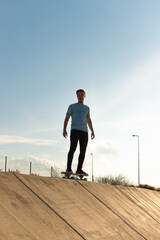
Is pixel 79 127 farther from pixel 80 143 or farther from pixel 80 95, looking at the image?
pixel 80 95

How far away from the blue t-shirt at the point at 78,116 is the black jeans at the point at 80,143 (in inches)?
4.2

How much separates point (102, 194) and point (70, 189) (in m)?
1.01

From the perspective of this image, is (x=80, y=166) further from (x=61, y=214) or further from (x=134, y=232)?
(x=61, y=214)

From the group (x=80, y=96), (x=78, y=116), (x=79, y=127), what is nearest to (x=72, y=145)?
(x=79, y=127)

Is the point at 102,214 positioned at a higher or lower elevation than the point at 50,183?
lower

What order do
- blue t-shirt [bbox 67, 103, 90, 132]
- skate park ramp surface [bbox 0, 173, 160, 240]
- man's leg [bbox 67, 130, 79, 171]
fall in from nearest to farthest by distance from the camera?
skate park ramp surface [bbox 0, 173, 160, 240] < man's leg [bbox 67, 130, 79, 171] < blue t-shirt [bbox 67, 103, 90, 132]

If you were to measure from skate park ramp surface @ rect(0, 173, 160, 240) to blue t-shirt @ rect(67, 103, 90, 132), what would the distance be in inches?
53.0

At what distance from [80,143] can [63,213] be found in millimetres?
2900

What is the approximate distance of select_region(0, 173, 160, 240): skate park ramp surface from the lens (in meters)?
2.96

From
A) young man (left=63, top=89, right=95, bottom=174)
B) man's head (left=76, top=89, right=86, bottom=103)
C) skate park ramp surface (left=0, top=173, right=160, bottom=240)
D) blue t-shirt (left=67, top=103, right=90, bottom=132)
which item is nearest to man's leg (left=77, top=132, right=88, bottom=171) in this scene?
young man (left=63, top=89, right=95, bottom=174)

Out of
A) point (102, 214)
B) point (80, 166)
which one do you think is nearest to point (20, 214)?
point (102, 214)

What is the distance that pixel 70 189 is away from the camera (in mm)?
4672

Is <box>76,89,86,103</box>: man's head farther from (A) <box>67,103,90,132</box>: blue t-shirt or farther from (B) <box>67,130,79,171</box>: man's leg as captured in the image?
(B) <box>67,130,79,171</box>: man's leg

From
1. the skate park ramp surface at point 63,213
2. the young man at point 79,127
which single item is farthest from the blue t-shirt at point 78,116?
the skate park ramp surface at point 63,213
